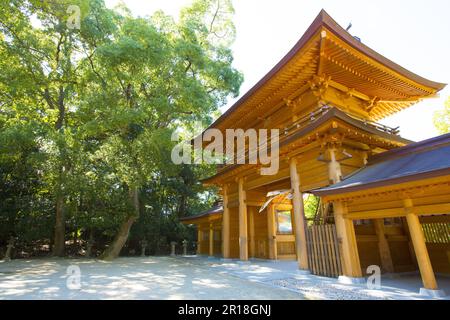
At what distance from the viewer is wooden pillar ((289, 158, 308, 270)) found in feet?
25.6

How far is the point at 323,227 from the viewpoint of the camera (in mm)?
7320

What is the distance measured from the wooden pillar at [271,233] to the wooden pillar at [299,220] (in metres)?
3.94

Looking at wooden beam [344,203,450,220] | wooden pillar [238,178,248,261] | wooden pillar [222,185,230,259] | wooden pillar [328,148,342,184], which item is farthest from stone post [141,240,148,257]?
wooden beam [344,203,450,220]

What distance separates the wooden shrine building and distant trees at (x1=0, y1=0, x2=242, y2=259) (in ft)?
16.0

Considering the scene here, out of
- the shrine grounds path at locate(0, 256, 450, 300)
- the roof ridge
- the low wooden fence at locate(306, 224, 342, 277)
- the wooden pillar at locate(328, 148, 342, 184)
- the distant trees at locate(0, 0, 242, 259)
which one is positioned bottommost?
the shrine grounds path at locate(0, 256, 450, 300)

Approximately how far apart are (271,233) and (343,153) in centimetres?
604

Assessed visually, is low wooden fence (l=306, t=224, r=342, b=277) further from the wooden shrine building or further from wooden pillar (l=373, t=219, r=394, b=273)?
wooden pillar (l=373, t=219, r=394, b=273)

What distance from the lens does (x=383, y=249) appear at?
24.5ft

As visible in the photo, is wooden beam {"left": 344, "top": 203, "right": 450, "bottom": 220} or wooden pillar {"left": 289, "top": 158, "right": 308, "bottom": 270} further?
wooden pillar {"left": 289, "top": 158, "right": 308, "bottom": 270}

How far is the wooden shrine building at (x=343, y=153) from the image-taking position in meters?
5.95

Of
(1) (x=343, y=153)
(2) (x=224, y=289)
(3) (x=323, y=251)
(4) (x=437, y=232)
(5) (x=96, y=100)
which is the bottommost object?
(2) (x=224, y=289)

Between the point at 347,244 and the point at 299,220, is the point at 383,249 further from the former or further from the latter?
the point at 299,220

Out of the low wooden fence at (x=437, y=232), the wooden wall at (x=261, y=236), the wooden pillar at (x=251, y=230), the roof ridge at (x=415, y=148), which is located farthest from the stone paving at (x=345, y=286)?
the wooden pillar at (x=251, y=230)

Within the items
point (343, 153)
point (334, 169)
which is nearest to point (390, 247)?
point (334, 169)
